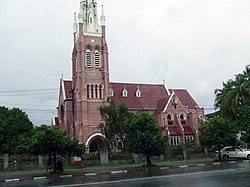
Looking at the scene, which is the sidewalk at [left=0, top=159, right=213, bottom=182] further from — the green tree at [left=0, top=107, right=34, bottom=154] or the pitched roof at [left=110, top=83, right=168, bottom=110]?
the pitched roof at [left=110, top=83, right=168, bottom=110]

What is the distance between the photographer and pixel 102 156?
120 feet

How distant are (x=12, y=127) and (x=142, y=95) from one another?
23497 mm

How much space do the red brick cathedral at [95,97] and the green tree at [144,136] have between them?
21.6 metres

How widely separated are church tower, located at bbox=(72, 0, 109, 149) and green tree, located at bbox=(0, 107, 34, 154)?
9169mm

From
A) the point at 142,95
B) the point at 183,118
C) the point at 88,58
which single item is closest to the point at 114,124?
the point at 88,58

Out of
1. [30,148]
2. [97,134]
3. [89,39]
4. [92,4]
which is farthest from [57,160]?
[92,4]

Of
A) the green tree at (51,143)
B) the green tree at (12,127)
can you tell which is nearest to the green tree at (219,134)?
the green tree at (51,143)

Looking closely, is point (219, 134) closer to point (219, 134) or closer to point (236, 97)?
point (219, 134)

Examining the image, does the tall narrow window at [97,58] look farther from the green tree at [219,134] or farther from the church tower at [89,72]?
the green tree at [219,134]

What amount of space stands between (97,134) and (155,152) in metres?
23.1

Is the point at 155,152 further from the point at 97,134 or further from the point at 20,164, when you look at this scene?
the point at 97,134

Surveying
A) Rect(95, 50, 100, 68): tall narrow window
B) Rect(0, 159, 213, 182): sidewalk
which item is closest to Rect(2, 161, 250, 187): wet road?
Rect(0, 159, 213, 182): sidewalk

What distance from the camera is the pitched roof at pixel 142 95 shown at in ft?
183

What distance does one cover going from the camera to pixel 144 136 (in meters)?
27.3
